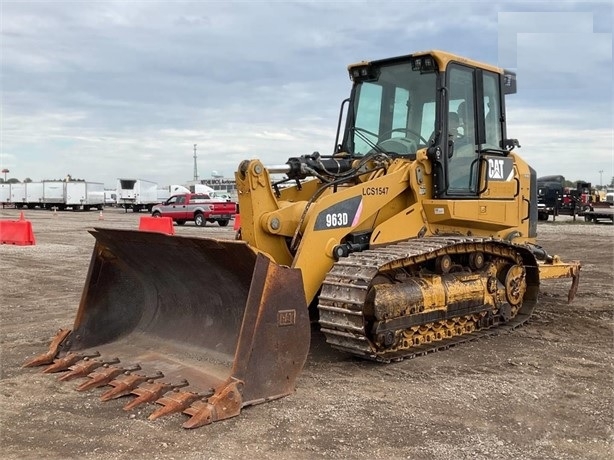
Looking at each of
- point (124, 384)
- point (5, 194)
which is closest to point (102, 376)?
point (124, 384)

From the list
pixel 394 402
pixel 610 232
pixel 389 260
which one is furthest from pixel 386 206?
pixel 610 232

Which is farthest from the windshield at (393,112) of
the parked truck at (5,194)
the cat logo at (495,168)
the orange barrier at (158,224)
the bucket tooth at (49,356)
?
the parked truck at (5,194)

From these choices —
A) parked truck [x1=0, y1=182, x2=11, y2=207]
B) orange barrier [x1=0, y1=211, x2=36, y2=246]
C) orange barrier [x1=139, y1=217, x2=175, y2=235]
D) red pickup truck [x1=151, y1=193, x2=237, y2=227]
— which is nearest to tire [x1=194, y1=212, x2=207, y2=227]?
red pickup truck [x1=151, y1=193, x2=237, y2=227]

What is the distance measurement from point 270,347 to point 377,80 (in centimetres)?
428

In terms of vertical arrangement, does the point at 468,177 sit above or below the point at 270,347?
above

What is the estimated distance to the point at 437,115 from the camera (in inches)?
278

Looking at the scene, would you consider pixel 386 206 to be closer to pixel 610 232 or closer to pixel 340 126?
pixel 340 126

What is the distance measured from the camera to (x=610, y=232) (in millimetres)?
24688

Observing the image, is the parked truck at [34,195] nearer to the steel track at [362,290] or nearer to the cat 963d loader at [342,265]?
the cat 963d loader at [342,265]

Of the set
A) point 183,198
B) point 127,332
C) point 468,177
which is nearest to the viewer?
point 127,332

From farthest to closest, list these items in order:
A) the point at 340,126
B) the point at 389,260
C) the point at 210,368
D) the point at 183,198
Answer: the point at 183,198 < the point at 340,126 < the point at 389,260 < the point at 210,368

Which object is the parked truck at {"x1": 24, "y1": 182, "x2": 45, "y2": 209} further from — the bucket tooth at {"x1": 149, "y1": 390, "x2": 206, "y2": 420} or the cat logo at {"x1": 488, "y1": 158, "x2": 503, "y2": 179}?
the bucket tooth at {"x1": 149, "y1": 390, "x2": 206, "y2": 420}

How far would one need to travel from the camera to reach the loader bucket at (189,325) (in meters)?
4.79

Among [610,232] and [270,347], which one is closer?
[270,347]
